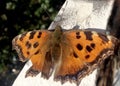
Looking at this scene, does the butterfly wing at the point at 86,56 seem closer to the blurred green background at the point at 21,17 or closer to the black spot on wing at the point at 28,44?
the black spot on wing at the point at 28,44

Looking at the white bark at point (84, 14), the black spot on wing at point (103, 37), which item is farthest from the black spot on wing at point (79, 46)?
the white bark at point (84, 14)

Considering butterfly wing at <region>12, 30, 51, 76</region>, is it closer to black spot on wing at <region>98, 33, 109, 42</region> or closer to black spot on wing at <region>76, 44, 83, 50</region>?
black spot on wing at <region>76, 44, 83, 50</region>

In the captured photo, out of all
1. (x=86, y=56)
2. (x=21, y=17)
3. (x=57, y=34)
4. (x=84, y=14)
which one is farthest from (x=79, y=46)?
(x=21, y=17)

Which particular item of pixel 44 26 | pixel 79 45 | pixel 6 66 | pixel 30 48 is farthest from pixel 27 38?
pixel 6 66

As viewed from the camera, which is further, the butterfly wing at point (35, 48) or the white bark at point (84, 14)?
the white bark at point (84, 14)

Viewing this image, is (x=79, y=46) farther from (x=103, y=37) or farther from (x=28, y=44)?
(x=28, y=44)
